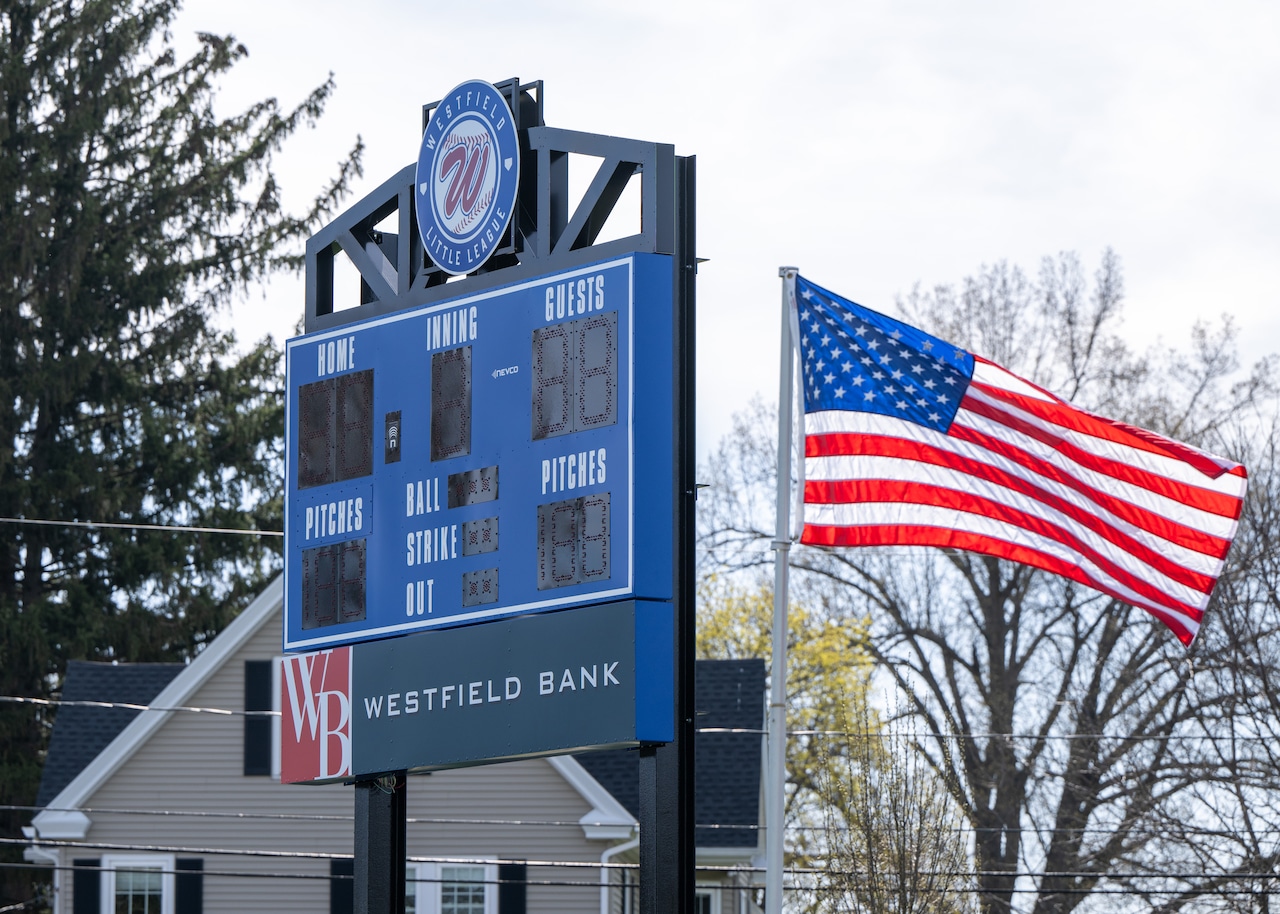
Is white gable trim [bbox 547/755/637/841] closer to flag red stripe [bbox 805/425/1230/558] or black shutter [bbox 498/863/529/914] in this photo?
black shutter [bbox 498/863/529/914]

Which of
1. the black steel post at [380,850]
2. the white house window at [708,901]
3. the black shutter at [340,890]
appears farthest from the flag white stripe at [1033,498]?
the black shutter at [340,890]

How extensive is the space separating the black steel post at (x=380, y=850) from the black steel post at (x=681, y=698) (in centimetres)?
285

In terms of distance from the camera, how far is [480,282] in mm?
13406

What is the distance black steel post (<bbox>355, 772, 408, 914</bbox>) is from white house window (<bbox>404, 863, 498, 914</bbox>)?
40.3 feet

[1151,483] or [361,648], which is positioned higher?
[1151,483]

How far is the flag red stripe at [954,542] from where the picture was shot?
15.2 metres

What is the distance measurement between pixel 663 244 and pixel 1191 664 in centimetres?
1861

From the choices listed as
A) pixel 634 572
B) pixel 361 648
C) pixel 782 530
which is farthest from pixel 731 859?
pixel 634 572

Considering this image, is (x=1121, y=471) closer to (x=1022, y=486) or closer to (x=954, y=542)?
(x=1022, y=486)

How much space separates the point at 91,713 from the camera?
29.1m

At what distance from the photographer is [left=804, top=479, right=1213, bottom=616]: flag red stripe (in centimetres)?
1530

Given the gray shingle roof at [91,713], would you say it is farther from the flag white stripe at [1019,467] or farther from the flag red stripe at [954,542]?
the flag white stripe at [1019,467]

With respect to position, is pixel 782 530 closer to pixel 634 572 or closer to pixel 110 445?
pixel 634 572

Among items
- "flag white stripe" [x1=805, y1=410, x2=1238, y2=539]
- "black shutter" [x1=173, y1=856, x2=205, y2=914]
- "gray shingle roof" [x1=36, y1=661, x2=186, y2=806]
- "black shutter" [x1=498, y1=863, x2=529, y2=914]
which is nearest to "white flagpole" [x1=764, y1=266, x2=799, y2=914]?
"flag white stripe" [x1=805, y1=410, x2=1238, y2=539]
